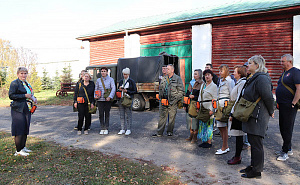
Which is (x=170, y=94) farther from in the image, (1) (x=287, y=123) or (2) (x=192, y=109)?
(1) (x=287, y=123)

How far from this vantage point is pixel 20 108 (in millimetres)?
4902

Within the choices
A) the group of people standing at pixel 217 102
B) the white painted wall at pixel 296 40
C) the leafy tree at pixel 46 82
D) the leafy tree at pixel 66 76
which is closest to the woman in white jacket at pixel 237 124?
the group of people standing at pixel 217 102

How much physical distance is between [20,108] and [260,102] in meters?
4.40

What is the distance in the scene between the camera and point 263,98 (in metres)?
3.60

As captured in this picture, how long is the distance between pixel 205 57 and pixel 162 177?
12202 millimetres

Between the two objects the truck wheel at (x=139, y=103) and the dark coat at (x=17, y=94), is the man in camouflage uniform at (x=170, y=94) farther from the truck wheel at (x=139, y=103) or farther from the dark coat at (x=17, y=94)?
the truck wheel at (x=139, y=103)

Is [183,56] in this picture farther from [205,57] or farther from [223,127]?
[223,127]

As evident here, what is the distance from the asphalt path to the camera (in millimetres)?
3873

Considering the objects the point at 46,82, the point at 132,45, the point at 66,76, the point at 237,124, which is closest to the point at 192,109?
the point at 237,124

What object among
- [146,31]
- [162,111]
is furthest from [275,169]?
[146,31]

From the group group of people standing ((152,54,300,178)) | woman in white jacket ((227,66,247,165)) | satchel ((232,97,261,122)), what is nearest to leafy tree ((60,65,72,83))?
group of people standing ((152,54,300,178))

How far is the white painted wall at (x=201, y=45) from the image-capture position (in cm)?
1495

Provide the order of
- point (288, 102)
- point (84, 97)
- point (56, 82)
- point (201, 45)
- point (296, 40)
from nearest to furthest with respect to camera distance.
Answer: point (288, 102) < point (84, 97) < point (296, 40) < point (201, 45) < point (56, 82)

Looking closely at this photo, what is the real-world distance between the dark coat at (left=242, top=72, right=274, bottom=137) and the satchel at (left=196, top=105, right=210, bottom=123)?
5.28 feet
